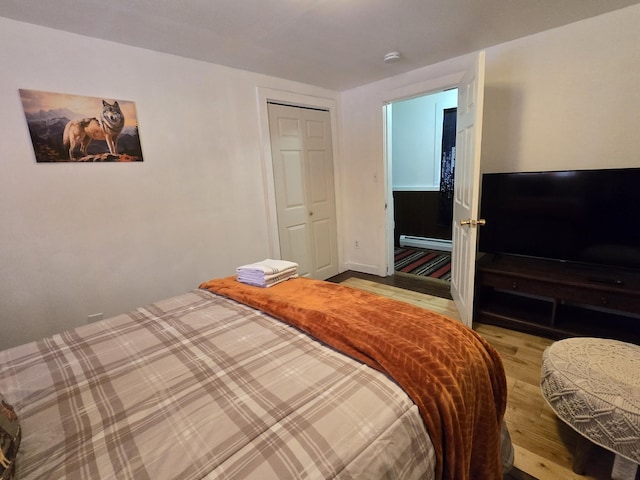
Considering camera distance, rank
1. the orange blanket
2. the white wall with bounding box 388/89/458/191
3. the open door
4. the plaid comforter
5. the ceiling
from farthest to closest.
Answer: the white wall with bounding box 388/89/458/191, the open door, the ceiling, the orange blanket, the plaid comforter

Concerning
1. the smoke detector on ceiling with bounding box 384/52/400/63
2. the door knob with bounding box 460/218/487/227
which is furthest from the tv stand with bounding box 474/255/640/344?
the smoke detector on ceiling with bounding box 384/52/400/63

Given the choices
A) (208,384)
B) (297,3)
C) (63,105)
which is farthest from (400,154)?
(208,384)

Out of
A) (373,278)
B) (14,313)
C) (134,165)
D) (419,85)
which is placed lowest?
(373,278)

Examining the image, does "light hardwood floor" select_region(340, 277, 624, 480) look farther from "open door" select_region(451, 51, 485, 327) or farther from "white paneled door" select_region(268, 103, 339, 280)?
"white paneled door" select_region(268, 103, 339, 280)

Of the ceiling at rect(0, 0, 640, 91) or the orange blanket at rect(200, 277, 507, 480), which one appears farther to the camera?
the ceiling at rect(0, 0, 640, 91)

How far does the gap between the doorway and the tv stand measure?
136 centimetres

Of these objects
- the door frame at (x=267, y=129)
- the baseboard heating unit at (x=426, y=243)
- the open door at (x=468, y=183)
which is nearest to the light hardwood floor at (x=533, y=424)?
the open door at (x=468, y=183)

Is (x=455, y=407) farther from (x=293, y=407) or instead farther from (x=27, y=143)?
(x=27, y=143)

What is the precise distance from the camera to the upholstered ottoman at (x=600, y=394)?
1.10 meters

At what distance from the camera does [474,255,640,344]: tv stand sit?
6.18ft

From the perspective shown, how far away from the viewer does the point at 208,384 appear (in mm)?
926

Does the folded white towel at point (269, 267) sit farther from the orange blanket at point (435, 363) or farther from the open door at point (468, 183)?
the open door at point (468, 183)

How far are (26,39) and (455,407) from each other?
2.86m

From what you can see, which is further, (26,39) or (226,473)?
(26,39)
